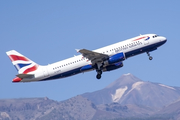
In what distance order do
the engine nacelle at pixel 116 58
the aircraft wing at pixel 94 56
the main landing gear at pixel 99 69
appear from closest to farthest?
the aircraft wing at pixel 94 56, the engine nacelle at pixel 116 58, the main landing gear at pixel 99 69

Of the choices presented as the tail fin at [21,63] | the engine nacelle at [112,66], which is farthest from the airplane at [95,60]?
the engine nacelle at [112,66]

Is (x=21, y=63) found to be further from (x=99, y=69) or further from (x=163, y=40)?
(x=163, y=40)

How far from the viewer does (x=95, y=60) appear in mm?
89875

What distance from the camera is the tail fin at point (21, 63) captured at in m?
92.8

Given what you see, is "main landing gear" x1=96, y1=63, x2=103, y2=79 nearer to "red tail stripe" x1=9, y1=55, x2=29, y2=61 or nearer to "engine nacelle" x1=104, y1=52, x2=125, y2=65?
"engine nacelle" x1=104, y1=52, x2=125, y2=65

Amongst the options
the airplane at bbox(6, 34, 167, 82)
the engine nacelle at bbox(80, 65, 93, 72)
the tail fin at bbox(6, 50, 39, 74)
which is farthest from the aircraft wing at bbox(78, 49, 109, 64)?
the tail fin at bbox(6, 50, 39, 74)

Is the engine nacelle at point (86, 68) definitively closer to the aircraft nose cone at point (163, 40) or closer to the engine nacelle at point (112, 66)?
the engine nacelle at point (112, 66)

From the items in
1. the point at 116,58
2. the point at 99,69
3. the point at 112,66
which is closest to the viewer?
the point at 116,58

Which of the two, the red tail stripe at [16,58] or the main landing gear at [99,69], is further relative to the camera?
the red tail stripe at [16,58]

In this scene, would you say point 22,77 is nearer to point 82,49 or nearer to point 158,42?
point 82,49

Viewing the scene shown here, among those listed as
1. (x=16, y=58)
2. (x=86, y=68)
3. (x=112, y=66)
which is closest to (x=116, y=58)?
(x=112, y=66)

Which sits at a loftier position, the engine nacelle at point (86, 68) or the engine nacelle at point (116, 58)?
the engine nacelle at point (116, 58)

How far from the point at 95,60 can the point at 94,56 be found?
1402 mm

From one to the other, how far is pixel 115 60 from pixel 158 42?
1180cm
